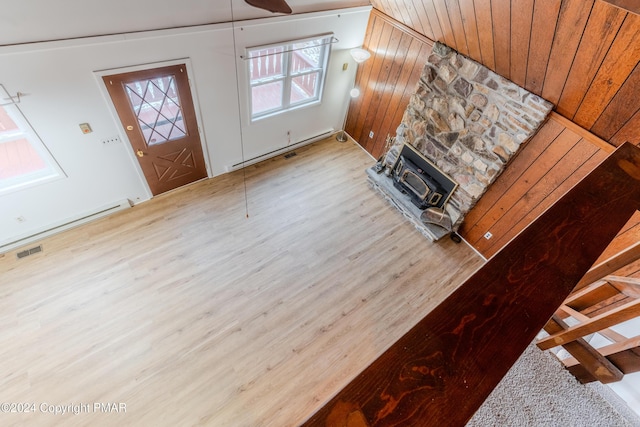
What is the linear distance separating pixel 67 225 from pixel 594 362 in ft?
17.5

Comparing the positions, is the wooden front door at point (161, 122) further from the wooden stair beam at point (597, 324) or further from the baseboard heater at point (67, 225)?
the wooden stair beam at point (597, 324)

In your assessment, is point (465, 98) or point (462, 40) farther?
point (465, 98)

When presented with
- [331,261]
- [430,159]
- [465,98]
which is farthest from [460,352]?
[430,159]

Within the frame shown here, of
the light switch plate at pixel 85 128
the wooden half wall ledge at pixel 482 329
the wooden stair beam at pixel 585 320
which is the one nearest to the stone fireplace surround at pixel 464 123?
the wooden stair beam at pixel 585 320

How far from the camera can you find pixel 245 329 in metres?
3.44

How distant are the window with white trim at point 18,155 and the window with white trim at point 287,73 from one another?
2467 millimetres

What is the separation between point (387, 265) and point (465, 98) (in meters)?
2.34

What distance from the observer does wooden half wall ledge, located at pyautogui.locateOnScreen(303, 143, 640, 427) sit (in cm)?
58

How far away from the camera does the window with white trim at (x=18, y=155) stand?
2.98 metres

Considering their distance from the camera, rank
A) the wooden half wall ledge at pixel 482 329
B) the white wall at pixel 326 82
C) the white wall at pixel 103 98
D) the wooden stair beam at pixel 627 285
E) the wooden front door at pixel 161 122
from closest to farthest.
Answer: the wooden half wall ledge at pixel 482 329 < the wooden stair beam at pixel 627 285 < the white wall at pixel 103 98 < the wooden front door at pixel 161 122 < the white wall at pixel 326 82

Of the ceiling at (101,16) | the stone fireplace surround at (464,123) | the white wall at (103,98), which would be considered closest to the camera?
the ceiling at (101,16)

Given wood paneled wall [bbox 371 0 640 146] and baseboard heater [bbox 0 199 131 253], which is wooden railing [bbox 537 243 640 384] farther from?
baseboard heater [bbox 0 199 131 253]

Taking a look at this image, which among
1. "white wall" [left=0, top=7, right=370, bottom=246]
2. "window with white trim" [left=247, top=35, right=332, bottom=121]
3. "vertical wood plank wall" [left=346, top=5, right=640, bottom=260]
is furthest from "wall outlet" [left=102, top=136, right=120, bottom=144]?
"vertical wood plank wall" [left=346, top=5, right=640, bottom=260]

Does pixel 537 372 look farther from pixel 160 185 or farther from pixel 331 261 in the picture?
pixel 160 185
